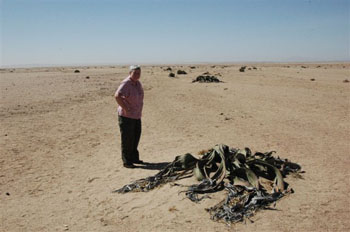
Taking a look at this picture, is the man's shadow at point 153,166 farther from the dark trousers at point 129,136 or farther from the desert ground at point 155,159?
the dark trousers at point 129,136

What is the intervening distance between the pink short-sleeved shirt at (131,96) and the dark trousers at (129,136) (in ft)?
0.36

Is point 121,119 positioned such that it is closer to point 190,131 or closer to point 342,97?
point 190,131

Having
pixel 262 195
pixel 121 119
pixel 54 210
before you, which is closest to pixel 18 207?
pixel 54 210

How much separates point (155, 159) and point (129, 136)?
30.2 inches

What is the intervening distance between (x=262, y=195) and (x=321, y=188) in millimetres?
1026

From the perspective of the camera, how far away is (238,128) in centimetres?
840

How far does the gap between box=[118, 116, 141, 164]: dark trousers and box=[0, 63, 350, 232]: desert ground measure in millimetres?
275

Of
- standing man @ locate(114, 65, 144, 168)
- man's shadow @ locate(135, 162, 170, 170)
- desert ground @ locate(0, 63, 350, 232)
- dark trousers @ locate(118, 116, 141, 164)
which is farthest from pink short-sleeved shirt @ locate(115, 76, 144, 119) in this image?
desert ground @ locate(0, 63, 350, 232)

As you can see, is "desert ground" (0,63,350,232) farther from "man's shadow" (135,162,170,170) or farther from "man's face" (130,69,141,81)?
"man's face" (130,69,141,81)

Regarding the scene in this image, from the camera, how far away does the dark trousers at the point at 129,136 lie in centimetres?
546

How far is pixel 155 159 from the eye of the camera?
5957 millimetres

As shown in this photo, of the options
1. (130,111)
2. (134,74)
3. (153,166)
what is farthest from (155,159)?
(134,74)

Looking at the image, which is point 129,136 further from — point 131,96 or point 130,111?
point 131,96

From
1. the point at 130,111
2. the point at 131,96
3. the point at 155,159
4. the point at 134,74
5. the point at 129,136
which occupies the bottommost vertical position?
the point at 155,159
